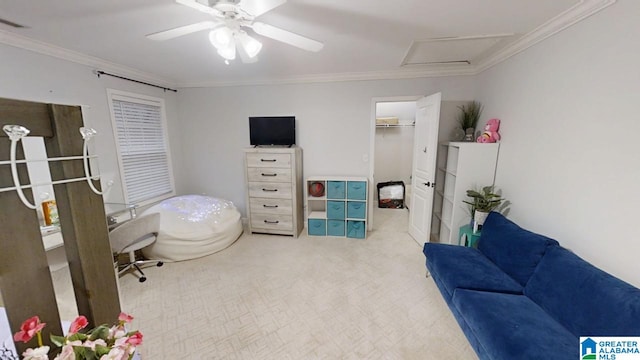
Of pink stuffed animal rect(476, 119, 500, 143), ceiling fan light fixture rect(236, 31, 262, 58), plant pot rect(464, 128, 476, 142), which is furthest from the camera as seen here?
plant pot rect(464, 128, 476, 142)

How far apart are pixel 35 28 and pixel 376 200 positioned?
522 centimetres

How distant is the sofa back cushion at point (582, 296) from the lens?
1.28m

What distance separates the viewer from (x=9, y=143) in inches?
26.7

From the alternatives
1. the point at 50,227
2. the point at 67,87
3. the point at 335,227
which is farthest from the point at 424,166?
the point at 67,87

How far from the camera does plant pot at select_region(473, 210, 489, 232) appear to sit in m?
2.58

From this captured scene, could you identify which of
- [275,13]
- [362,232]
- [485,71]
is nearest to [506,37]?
[485,71]

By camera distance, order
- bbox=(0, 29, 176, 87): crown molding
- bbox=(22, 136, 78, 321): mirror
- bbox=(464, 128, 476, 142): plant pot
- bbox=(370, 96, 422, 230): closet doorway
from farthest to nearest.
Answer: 1. bbox=(370, 96, 422, 230): closet doorway
2. bbox=(464, 128, 476, 142): plant pot
3. bbox=(0, 29, 176, 87): crown molding
4. bbox=(22, 136, 78, 321): mirror

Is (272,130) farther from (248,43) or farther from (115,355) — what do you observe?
(115,355)

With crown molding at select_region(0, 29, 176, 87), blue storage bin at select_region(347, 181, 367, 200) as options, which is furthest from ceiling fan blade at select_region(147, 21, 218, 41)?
blue storage bin at select_region(347, 181, 367, 200)

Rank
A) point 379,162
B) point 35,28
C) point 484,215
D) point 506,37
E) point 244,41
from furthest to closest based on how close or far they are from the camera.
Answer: point 379,162, point 484,215, point 506,37, point 35,28, point 244,41

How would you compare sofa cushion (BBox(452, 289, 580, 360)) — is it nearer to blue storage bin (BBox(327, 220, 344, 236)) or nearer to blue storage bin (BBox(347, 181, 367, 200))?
blue storage bin (BBox(347, 181, 367, 200))

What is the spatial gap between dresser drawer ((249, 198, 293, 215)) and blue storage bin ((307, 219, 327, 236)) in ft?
1.27

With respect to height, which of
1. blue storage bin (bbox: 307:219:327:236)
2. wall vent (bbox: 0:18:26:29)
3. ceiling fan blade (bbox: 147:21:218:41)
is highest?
wall vent (bbox: 0:18:26:29)

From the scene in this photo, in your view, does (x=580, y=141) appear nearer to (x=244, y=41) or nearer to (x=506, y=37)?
(x=506, y=37)
